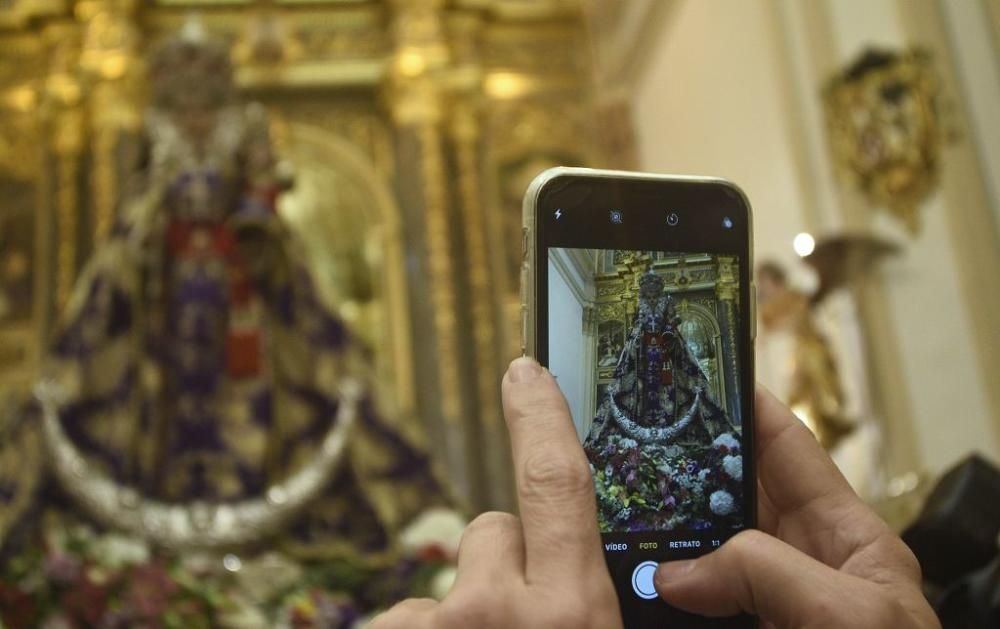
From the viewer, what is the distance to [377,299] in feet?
19.1

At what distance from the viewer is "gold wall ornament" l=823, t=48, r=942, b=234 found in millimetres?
3020

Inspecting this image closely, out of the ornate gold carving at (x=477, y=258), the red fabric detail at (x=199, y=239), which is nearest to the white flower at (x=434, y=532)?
the red fabric detail at (x=199, y=239)

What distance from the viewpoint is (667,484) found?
2.14 feet

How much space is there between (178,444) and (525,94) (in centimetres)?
467

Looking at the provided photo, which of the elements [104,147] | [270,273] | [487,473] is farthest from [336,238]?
[270,273]

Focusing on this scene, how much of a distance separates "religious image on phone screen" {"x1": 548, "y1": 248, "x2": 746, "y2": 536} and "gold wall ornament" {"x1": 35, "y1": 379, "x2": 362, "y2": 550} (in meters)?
1.48

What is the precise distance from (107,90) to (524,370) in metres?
5.60

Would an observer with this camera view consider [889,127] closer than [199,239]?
No

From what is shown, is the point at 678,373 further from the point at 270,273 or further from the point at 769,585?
the point at 270,273

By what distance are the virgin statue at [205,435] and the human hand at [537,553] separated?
1075 mm

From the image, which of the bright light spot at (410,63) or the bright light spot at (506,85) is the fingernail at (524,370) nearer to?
the bright light spot at (410,63)

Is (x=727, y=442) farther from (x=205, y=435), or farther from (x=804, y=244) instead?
(x=804, y=244)

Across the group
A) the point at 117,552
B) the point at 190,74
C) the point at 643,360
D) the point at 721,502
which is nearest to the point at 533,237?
the point at 643,360

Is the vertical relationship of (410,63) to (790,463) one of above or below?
above
